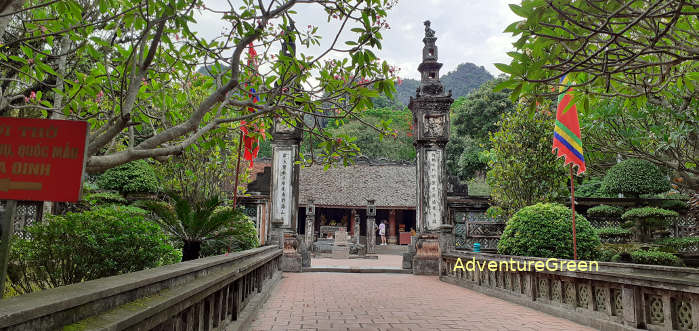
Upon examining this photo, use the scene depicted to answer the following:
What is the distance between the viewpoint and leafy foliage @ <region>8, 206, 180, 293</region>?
158 inches

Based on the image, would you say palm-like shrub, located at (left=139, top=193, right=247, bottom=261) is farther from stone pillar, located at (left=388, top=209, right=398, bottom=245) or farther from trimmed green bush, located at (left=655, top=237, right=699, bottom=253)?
stone pillar, located at (left=388, top=209, right=398, bottom=245)

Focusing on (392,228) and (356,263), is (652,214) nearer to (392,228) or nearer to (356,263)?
(356,263)

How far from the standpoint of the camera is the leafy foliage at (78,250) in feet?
13.1

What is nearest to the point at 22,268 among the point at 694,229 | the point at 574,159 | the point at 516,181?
the point at 574,159

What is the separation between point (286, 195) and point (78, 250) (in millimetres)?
8842

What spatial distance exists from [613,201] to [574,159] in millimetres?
6878

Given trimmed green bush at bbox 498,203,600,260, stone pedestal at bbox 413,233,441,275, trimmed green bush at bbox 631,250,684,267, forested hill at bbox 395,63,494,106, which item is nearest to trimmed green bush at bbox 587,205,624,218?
trimmed green bush at bbox 631,250,684,267

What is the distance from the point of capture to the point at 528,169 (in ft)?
43.7

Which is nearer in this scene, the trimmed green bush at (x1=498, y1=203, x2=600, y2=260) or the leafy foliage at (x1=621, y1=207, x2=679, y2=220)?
the trimmed green bush at (x1=498, y1=203, x2=600, y2=260)

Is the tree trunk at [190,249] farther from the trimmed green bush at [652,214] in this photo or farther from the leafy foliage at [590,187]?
the leafy foliage at [590,187]

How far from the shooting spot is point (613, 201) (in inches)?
526

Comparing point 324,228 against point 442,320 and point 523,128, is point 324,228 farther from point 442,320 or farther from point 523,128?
point 442,320

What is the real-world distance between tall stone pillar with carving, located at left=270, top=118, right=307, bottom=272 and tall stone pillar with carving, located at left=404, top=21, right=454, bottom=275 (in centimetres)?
376

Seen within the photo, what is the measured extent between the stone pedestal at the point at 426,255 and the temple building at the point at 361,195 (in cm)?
1313
